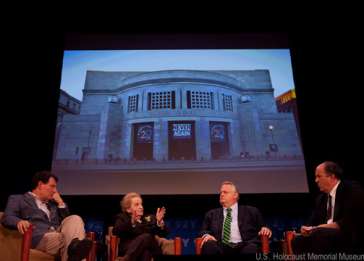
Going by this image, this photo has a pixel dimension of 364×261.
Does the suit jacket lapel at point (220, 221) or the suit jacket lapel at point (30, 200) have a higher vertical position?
the suit jacket lapel at point (30, 200)

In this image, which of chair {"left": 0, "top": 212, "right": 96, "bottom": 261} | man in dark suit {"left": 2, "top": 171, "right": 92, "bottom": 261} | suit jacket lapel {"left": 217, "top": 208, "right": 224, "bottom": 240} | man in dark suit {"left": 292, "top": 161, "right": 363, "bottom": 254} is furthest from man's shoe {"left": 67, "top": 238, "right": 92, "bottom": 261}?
man in dark suit {"left": 292, "top": 161, "right": 363, "bottom": 254}

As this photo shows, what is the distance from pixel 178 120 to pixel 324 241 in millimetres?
2546

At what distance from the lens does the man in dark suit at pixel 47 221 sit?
273 cm

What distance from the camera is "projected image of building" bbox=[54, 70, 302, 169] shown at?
458 cm

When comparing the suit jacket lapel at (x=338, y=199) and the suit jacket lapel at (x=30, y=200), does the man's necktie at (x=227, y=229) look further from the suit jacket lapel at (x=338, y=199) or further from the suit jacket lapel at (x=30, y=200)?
the suit jacket lapel at (x=30, y=200)

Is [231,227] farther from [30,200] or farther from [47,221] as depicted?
[30,200]

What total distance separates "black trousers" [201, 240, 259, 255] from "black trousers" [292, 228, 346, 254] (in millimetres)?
538

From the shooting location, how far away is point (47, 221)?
3.08 metres

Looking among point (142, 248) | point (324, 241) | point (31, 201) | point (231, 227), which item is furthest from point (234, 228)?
point (31, 201)

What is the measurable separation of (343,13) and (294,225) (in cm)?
305

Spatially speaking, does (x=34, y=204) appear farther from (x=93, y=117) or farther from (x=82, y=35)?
(x=82, y=35)

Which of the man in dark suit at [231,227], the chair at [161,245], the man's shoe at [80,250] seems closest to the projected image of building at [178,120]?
the man in dark suit at [231,227]

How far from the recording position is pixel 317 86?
4.96m

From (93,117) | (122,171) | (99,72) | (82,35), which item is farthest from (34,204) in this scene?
(82,35)
